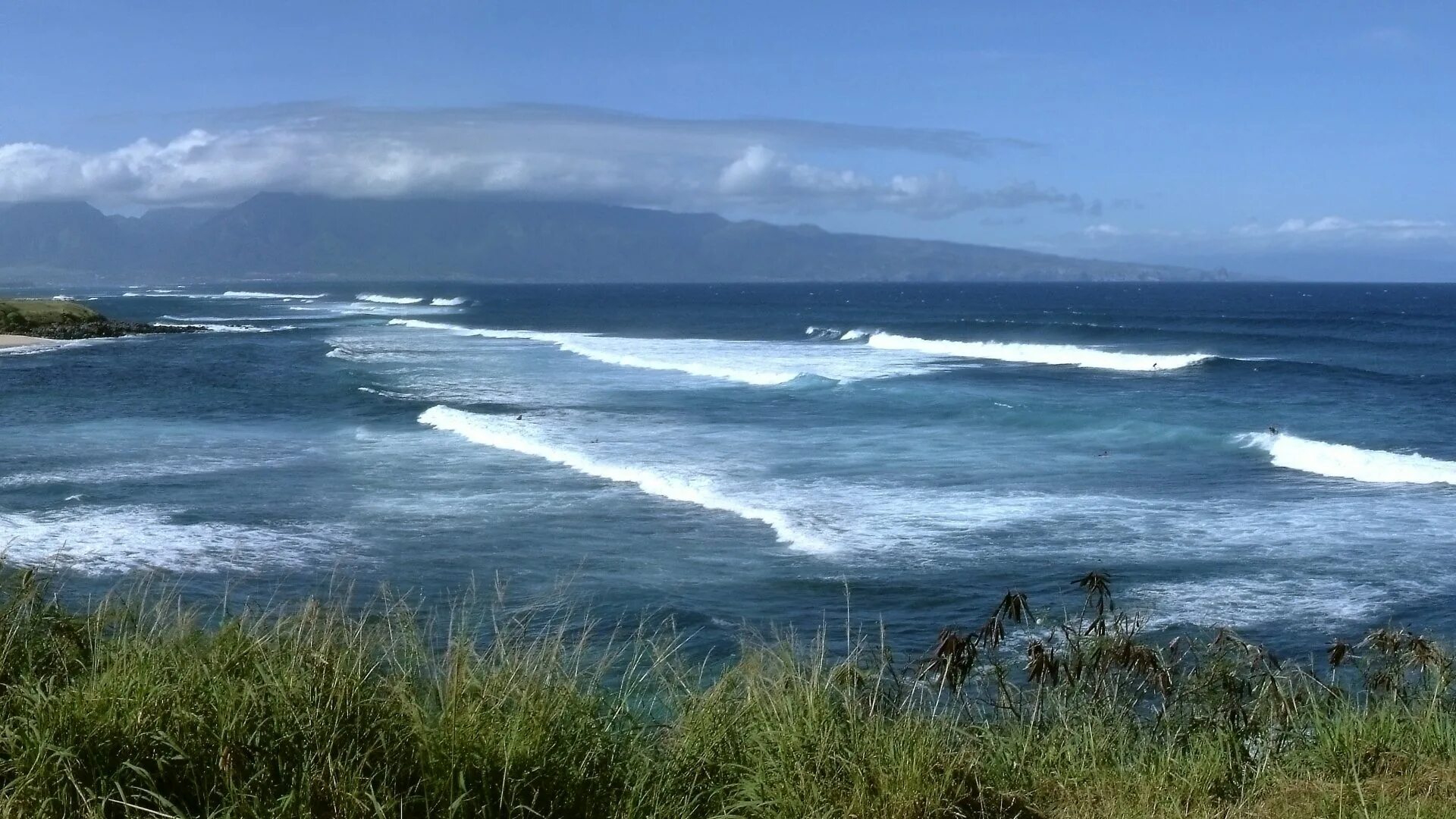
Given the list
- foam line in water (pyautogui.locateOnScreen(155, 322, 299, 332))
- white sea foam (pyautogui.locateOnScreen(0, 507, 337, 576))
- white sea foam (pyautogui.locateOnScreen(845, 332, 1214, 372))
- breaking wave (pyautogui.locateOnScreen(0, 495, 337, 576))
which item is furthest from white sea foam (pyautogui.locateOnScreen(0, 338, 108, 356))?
breaking wave (pyautogui.locateOnScreen(0, 495, 337, 576))

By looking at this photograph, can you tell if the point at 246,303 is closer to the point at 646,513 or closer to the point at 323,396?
the point at 323,396

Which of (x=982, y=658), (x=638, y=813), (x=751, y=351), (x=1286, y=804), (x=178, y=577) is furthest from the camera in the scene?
(x=751, y=351)

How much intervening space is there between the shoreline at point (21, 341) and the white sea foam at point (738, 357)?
19945mm

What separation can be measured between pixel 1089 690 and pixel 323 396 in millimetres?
29191

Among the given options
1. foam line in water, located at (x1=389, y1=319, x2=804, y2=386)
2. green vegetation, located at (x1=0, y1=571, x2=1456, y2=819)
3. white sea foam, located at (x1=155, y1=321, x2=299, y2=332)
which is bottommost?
foam line in water, located at (x1=389, y1=319, x2=804, y2=386)

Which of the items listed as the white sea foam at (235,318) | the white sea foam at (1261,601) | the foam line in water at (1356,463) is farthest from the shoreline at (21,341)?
the white sea foam at (1261,601)

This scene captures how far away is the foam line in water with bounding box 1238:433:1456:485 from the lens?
2166 centimetres

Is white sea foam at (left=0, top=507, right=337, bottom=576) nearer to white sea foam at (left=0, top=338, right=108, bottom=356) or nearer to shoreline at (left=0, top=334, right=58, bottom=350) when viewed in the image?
white sea foam at (left=0, top=338, right=108, bottom=356)

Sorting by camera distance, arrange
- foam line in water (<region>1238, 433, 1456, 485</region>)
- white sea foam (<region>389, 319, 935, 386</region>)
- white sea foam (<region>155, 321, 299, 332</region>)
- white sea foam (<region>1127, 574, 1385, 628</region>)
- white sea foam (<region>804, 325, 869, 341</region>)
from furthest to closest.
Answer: white sea foam (<region>804, 325, 869, 341</region>)
white sea foam (<region>155, 321, 299, 332</region>)
white sea foam (<region>389, 319, 935, 386</region>)
foam line in water (<region>1238, 433, 1456, 485</region>)
white sea foam (<region>1127, 574, 1385, 628</region>)

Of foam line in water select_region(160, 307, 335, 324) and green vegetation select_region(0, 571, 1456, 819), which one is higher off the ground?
green vegetation select_region(0, 571, 1456, 819)

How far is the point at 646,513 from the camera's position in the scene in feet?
58.1

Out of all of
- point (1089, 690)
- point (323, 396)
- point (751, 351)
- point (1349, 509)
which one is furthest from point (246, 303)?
point (1089, 690)

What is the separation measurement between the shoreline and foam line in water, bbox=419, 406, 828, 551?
30.6m

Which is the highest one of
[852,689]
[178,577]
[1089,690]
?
[852,689]
